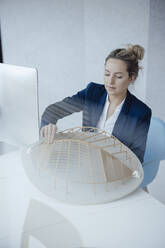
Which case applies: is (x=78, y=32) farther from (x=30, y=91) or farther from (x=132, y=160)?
(x=132, y=160)

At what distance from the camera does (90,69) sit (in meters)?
1.34

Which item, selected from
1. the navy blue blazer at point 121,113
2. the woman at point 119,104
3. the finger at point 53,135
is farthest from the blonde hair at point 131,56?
the finger at point 53,135

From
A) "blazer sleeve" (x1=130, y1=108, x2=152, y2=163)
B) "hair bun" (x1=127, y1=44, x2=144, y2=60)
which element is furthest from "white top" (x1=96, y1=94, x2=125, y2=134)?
"hair bun" (x1=127, y1=44, x2=144, y2=60)

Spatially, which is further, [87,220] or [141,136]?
[141,136]

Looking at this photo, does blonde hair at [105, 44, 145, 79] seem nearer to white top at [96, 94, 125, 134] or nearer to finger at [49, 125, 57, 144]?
white top at [96, 94, 125, 134]

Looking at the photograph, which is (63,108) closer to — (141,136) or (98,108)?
(98,108)

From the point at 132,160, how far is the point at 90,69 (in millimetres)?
435

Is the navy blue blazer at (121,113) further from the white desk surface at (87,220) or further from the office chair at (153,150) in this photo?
the white desk surface at (87,220)

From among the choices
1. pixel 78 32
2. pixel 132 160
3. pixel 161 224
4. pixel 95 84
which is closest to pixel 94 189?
pixel 132 160

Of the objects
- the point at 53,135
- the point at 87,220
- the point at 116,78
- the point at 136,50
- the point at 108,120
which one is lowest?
the point at 87,220

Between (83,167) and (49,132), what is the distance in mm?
290

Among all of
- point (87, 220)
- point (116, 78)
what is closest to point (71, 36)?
point (116, 78)

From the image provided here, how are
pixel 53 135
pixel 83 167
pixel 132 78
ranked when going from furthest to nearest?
A: pixel 53 135 < pixel 83 167 < pixel 132 78

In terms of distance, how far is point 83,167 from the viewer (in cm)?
133
